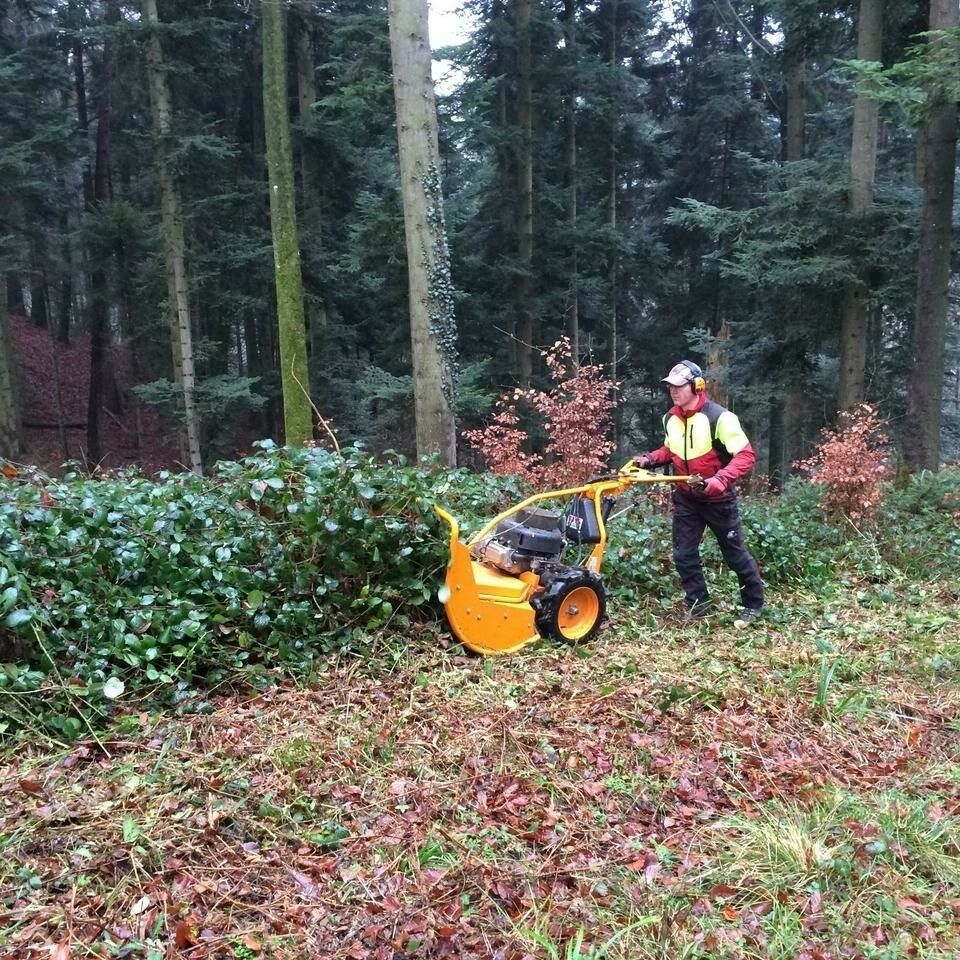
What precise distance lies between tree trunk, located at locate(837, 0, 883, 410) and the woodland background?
0.05 metres

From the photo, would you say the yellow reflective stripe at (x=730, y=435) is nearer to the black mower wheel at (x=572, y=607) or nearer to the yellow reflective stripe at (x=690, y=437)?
the yellow reflective stripe at (x=690, y=437)

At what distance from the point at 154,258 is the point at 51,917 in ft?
55.9

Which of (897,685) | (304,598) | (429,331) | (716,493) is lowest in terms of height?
(897,685)

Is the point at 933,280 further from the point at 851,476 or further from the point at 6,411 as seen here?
the point at 6,411

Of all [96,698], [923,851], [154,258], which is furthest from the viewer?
[154,258]

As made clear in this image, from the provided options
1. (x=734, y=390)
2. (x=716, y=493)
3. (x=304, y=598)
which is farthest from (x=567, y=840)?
(x=734, y=390)

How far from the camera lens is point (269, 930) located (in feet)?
8.67

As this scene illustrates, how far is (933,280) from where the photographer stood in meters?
10.9

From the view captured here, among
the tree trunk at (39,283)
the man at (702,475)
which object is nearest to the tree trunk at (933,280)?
the man at (702,475)

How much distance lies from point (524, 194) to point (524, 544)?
15513 millimetres

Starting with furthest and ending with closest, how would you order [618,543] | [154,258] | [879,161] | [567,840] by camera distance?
[879,161]
[154,258]
[618,543]
[567,840]

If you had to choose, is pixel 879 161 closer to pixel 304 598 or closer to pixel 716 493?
pixel 716 493

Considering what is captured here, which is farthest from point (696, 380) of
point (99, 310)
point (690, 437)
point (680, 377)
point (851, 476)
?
point (99, 310)

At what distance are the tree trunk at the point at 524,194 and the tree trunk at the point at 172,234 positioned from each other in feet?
25.3
